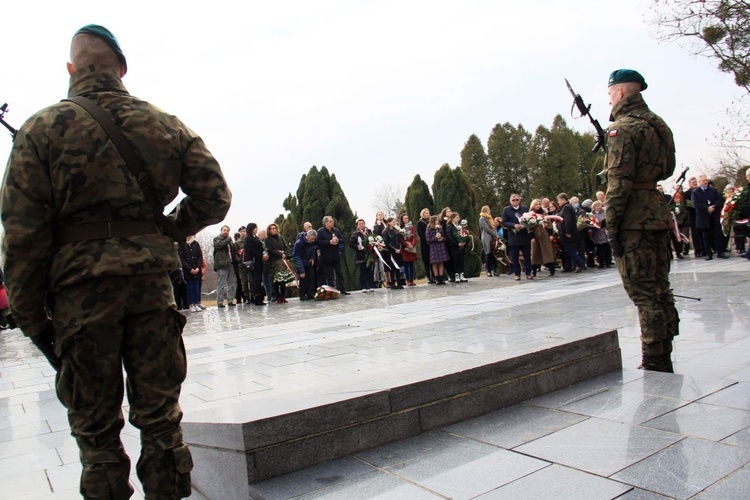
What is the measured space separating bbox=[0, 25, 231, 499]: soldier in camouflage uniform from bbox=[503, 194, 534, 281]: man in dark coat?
12.8 m

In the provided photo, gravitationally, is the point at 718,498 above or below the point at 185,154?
below

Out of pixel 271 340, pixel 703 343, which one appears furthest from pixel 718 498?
pixel 271 340

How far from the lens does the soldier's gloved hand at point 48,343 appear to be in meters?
2.43

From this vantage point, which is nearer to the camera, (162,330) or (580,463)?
(162,330)

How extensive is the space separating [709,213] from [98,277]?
1556 cm

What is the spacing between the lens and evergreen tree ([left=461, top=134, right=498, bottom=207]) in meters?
53.9

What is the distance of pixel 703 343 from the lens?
5.26 meters

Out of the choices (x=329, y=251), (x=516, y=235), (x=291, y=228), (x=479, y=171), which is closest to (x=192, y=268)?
(x=329, y=251)

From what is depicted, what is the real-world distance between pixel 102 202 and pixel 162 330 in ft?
1.95

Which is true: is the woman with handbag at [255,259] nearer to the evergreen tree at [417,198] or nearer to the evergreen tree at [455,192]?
the evergreen tree at [455,192]

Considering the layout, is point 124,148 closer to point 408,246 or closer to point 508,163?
point 408,246

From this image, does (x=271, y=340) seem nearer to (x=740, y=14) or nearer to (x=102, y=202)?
(x=102, y=202)

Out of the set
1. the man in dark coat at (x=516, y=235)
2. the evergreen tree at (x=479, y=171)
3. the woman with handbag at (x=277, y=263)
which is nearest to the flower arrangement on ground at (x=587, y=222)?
the man in dark coat at (x=516, y=235)

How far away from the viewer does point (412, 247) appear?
15977 millimetres
